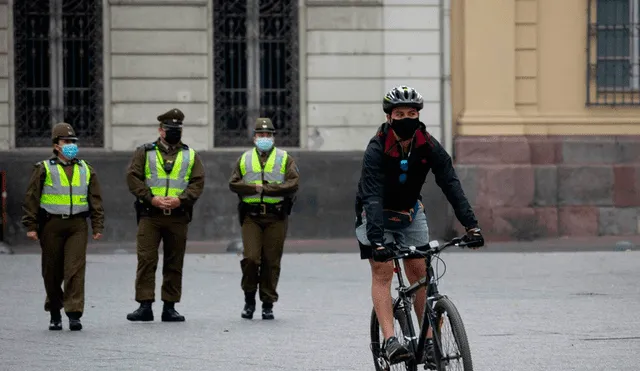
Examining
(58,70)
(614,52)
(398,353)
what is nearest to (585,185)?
(614,52)

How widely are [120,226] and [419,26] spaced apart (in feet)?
16.7

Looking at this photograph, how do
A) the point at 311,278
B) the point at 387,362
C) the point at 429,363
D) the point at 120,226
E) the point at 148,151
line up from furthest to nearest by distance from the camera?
the point at 120,226 → the point at 311,278 → the point at 148,151 → the point at 387,362 → the point at 429,363

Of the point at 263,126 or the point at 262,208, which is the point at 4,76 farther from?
the point at 262,208

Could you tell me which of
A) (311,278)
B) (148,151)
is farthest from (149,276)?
(311,278)

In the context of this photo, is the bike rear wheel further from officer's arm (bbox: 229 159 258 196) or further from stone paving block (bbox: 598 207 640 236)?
stone paving block (bbox: 598 207 640 236)

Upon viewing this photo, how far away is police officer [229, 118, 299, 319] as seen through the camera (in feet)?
42.1

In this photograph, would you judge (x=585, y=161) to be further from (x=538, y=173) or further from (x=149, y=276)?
(x=149, y=276)

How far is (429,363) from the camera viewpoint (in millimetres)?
7859

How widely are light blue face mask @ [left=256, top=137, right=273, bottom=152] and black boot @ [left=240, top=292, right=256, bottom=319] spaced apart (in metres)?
1.28

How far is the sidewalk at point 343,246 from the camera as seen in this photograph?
65.0 ft

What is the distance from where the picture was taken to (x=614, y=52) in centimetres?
2181

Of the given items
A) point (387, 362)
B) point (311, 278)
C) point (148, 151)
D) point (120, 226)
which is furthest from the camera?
point (120, 226)

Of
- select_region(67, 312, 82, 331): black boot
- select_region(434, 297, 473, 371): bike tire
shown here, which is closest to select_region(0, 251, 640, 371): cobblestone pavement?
select_region(67, 312, 82, 331): black boot

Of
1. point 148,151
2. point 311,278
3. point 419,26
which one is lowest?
point 311,278
